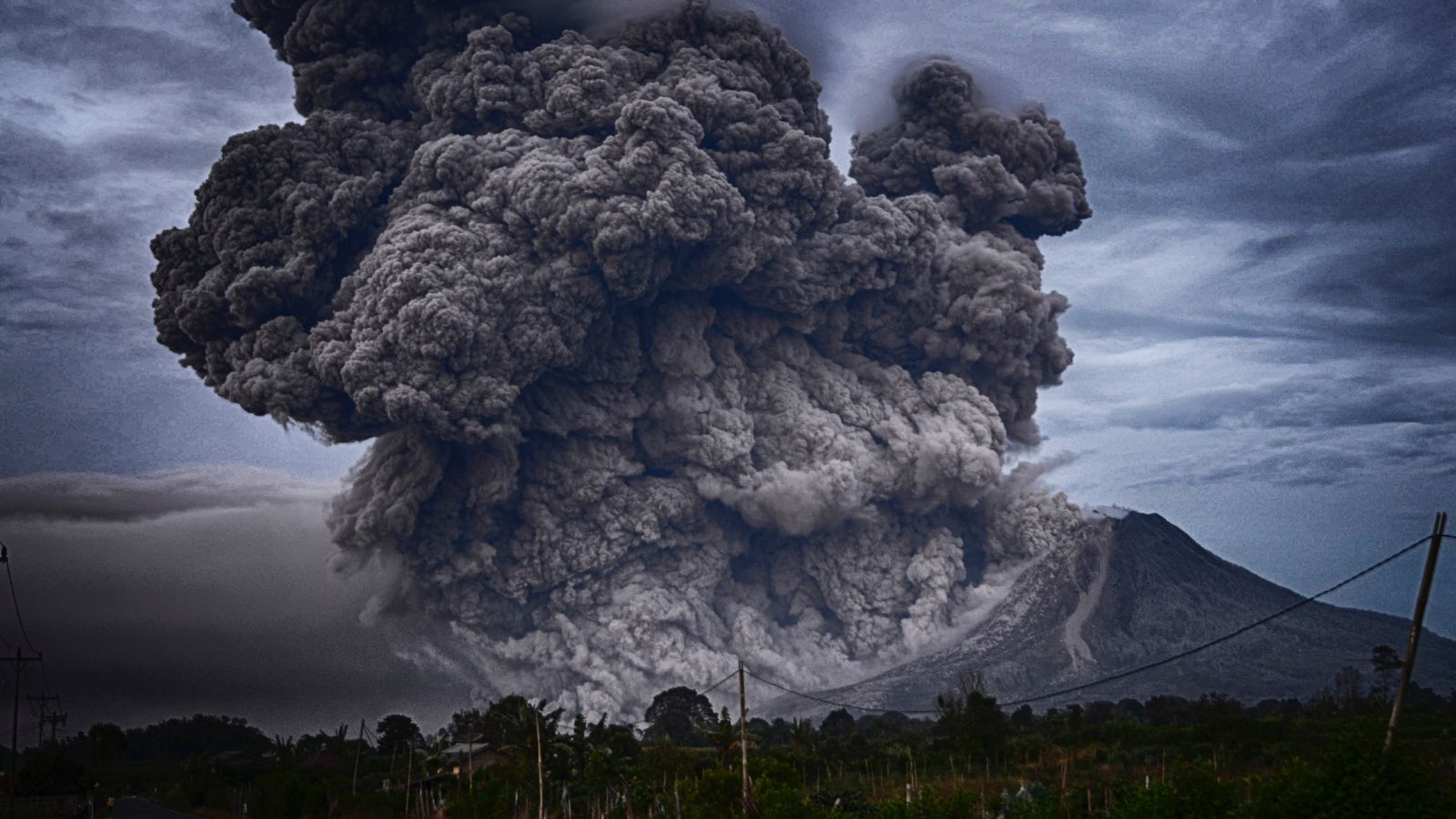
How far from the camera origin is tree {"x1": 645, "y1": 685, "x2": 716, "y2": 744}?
229 ft

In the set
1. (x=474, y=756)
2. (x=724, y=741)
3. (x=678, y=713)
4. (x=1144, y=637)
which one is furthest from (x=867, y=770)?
(x=1144, y=637)

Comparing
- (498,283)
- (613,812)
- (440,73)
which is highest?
(440,73)

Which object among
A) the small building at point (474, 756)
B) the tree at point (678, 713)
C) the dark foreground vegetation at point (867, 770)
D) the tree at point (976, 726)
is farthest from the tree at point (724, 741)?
the tree at point (678, 713)

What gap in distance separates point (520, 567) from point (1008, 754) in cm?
2775

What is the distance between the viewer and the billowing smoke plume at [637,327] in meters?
60.9

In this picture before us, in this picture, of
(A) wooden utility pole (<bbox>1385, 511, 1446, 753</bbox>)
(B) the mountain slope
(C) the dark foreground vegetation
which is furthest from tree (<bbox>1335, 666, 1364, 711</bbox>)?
(A) wooden utility pole (<bbox>1385, 511, 1446, 753</bbox>)

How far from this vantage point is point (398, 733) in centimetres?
7569

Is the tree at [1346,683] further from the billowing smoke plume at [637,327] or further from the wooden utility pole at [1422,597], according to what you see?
the wooden utility pole at [1422,597]

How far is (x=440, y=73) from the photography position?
65375mm

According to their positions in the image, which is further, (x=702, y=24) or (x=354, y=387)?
(x=702, y=24)

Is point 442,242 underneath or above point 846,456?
above

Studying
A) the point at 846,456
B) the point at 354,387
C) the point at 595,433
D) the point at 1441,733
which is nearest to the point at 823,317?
the point at 846,456

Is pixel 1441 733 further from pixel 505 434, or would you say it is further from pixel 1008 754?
pixel 505 434

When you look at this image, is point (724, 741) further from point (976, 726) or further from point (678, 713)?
point (678, 713)
